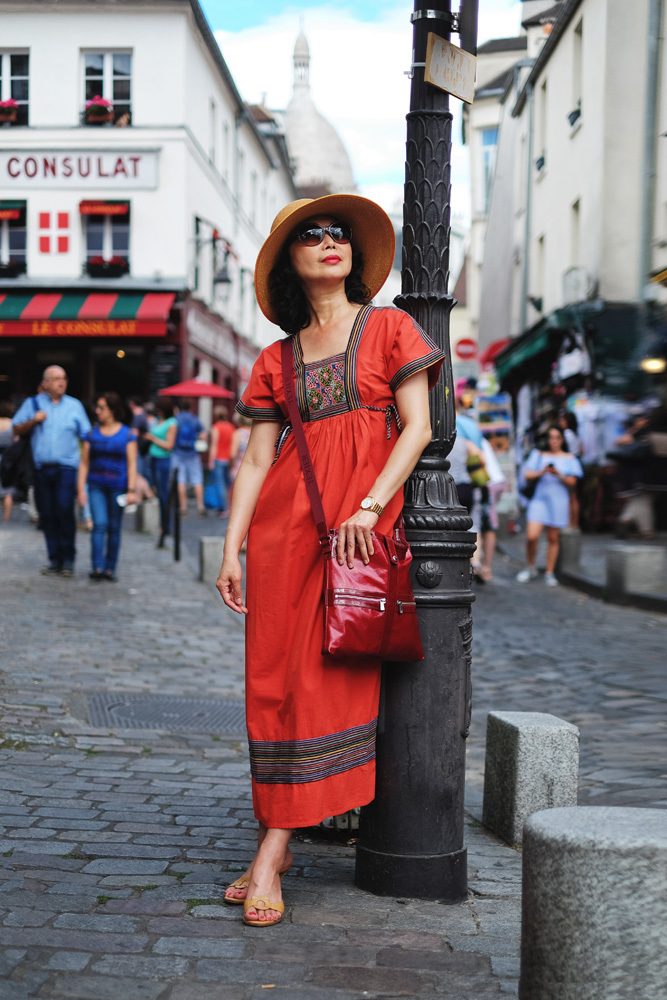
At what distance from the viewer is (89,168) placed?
2783 cm

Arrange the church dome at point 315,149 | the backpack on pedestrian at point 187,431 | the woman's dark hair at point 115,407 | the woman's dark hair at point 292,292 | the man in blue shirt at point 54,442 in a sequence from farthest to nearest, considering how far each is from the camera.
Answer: the church dome at point 315,149 → the backpack on pedestrian at point 187,431 → the woman's dark hair at point 115,407 → the man in blue shirt at point 54,442 → the woman's dark hair at point 292,292

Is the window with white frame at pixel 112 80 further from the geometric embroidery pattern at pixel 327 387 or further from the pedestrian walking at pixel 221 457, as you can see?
the geometric embroidery pattern at pixel 327 387

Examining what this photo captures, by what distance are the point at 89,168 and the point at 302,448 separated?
85.9 ft

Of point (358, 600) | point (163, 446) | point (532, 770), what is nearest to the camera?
point (358, 600)

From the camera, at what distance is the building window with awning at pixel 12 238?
28.0 meters

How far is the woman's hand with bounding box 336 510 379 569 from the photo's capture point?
10.6 feet

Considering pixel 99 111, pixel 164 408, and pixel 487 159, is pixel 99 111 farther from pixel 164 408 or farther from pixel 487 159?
pixel 164 408

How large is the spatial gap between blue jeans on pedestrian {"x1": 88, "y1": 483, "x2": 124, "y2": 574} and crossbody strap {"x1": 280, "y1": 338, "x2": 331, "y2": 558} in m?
7.81

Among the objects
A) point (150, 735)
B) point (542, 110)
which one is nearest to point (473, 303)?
point (542, 110)

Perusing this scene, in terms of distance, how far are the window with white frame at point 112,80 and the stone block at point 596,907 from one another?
27626mm

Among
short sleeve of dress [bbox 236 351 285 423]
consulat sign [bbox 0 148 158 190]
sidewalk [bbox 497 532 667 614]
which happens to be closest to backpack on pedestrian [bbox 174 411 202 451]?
sidewalk [bbox 497 532 667 614]

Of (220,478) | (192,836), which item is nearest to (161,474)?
(220,478)

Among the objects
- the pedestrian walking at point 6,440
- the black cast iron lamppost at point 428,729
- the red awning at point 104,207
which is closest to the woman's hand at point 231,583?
the black cast iron lamppost at point 428,729

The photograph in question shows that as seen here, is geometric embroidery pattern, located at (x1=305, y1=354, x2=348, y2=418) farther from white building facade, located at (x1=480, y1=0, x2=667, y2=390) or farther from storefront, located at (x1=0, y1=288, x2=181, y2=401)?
storefront, located at (x1=0, y1=288, x2=181, y2=401)
